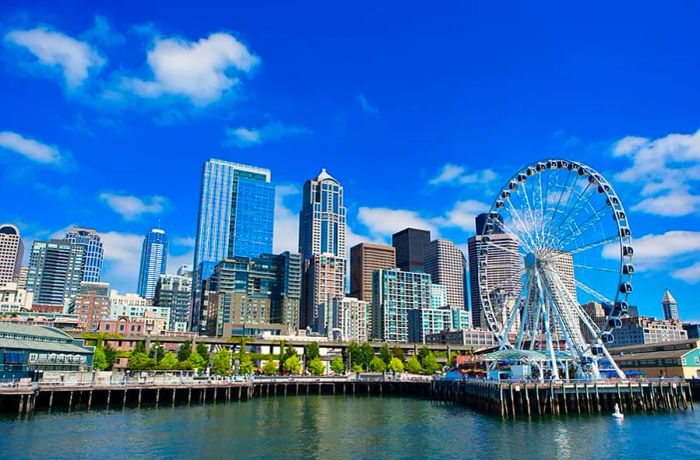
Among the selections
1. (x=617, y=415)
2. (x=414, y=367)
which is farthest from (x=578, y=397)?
(x=414, y=367)

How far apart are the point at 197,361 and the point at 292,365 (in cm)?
2567

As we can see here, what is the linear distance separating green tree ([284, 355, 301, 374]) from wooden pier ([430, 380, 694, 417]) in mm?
73406

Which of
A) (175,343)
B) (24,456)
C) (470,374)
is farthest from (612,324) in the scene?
(175,343)

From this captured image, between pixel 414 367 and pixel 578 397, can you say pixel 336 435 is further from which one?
pixel 414 367

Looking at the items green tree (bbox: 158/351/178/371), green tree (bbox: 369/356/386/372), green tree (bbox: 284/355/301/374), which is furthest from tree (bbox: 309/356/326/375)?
green tree (bbox: 158/351/178/371)

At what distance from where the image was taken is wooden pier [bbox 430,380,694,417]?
7188 cm

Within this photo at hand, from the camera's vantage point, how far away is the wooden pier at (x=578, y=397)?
71875mm

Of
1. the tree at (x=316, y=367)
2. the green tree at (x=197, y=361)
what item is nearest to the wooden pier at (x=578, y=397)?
the tree at (x=316, y=367)

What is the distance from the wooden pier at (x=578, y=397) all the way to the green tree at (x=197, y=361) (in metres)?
72.6

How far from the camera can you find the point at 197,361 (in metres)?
132

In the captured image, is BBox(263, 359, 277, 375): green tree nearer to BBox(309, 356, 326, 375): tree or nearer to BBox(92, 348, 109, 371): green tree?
BBox(309, 356, 326, 375): tree

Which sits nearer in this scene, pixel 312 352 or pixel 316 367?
pixel 316 367

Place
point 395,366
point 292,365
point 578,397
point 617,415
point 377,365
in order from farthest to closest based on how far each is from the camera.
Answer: point 377,365 → point 395,366 → point 292,365 → point 578,397 → point 617,415

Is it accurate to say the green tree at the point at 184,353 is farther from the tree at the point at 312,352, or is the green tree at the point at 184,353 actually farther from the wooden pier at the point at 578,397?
the wooden pier at the point at 578,397
